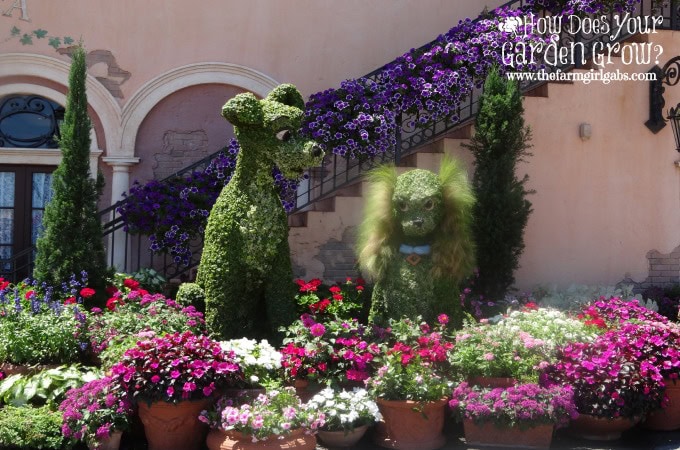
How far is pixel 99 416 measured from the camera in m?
4.20

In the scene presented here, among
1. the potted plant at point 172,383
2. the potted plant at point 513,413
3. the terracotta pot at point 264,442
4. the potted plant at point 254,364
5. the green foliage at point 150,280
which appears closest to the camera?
the terracotta pot at point 264,442

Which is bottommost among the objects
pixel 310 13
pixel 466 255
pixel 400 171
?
pixel 466 255

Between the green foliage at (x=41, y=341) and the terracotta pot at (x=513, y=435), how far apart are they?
9.78ft

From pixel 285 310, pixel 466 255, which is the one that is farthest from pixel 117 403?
pixel 466 255

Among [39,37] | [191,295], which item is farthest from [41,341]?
[39,37]

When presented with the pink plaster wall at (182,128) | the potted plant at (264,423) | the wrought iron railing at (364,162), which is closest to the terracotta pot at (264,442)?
the potted plant at (264,423)

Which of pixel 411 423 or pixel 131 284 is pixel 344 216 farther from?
pixel 411 423

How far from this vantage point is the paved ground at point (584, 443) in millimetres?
4492

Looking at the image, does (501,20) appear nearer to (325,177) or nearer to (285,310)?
(325,177)

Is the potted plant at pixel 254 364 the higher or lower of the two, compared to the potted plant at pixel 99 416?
higher

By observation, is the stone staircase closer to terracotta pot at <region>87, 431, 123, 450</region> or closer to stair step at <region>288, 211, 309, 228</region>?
stair step at <region>288, 211, 309, 228</region>

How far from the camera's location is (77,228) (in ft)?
21.6

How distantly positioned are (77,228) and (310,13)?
4398 millimetres

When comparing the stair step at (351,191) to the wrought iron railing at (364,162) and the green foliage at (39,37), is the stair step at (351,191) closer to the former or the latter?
the wrought iron railing at (364,162)
